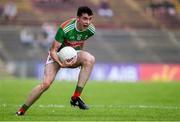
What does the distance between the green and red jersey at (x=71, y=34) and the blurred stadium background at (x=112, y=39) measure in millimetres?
22650

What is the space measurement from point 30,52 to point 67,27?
82.4ft

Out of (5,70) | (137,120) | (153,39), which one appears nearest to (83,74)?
(137,120)

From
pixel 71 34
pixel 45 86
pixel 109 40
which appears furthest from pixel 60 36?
pixel 109 40

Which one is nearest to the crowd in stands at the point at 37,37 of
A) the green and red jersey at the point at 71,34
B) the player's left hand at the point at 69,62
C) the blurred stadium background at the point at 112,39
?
the blurred stadium background at the point at 112,39

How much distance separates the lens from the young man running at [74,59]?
1330 cm

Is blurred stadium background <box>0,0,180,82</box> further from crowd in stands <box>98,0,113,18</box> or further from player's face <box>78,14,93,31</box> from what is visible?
player's face <box>78,14,93,31</box>

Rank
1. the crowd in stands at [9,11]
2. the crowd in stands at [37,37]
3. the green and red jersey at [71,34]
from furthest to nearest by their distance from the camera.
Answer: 1. the crowd in stands at [9,11]
2. the crowd in stands at [37,37]
3. the green and red jersey at [71,34]

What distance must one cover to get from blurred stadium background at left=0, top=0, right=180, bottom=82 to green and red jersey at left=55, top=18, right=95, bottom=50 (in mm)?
22650

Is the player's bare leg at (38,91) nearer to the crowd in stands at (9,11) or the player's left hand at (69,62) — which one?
the player's left hand at (69,62)

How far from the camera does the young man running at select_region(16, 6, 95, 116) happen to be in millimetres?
13297

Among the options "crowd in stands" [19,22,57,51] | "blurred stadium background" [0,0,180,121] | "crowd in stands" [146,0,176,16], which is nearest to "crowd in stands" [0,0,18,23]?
"blurred stadium background" [0,0,180,121]

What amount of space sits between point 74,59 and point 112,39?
86.0ft

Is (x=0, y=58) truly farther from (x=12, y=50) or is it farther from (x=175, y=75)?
(x=175, y=75)

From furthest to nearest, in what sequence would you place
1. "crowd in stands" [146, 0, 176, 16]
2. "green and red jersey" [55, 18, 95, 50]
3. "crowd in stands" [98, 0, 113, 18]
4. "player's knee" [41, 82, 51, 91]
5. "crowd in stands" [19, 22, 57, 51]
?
1. "crowd in stands" [146, 0, 176, 16]
2. "crowd in stands" [98, 0, 113, 18]
3. "crowd in stands" [19, 22, 57, 51]
4. "green and red jersey" [55, 18, 95, 50]
5. "player's knee" [41, 82, 51, 91]
